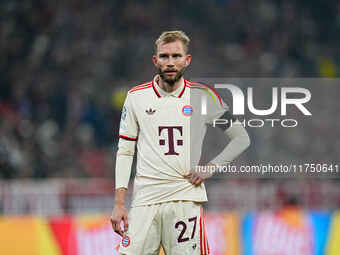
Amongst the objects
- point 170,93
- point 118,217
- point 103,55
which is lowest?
point 118,217

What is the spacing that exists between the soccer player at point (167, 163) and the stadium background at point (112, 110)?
13.6 feet

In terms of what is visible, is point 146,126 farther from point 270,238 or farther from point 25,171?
point 25,171

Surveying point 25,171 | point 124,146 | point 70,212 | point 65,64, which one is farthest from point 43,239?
point 65,64

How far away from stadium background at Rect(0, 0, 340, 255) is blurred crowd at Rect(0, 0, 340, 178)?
0.07ft

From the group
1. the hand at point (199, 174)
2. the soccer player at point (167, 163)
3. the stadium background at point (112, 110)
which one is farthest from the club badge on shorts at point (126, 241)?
the stadium background at point (112, 110)

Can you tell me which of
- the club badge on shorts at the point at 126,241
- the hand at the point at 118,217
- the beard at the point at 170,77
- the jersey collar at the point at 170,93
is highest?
the beard at the point at 170,77

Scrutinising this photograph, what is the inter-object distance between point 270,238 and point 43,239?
253 centimetres

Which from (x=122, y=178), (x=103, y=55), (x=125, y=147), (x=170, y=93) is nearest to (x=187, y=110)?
(x=170, y=93)

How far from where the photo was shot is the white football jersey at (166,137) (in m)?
4.75

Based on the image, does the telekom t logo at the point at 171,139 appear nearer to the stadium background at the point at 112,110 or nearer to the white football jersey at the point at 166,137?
the white football jersey at the point at 166,137

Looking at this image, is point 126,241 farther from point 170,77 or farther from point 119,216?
point 170,77

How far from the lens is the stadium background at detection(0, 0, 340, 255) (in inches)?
359

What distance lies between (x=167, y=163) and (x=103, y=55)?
10.1m

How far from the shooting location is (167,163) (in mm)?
4750
